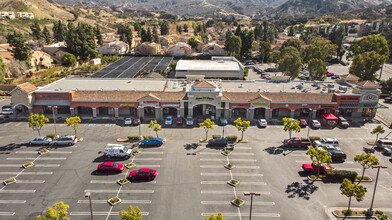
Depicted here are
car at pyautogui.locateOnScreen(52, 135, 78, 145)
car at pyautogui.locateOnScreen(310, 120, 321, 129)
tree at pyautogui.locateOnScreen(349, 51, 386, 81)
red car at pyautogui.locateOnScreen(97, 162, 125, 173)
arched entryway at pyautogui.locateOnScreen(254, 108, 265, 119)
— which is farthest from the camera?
tree at pyautogui.locateOnScreen(349, 51, 386, 81)

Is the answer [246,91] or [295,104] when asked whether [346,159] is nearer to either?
[295,104]

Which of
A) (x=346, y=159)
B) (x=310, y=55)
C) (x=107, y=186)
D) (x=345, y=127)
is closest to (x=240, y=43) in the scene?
(x=310, y=55)

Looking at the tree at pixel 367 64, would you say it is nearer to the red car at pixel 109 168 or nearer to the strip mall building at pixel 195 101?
the strip mall building at pixel 195 101

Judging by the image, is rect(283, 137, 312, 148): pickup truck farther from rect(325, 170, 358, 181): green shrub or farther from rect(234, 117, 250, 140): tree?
rect(325, 170, 358, 181): green shrub

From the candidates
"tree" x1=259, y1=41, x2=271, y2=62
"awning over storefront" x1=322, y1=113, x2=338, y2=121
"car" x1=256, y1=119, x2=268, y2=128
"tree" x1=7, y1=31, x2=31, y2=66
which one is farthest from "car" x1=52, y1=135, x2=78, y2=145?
"tree" x1=259, y1=41, x2=271, y2=62

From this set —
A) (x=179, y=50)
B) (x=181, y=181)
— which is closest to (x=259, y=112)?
(x=181, y=181)

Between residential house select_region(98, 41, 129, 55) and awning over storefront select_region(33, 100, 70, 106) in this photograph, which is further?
residential house select_region(98, 41, 129, 55)

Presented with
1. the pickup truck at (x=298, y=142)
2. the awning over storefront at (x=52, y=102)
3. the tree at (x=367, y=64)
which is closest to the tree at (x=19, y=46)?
the awning over storefront at (x=52, y=102)

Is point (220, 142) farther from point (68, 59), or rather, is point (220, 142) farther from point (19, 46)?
point (19, 46)

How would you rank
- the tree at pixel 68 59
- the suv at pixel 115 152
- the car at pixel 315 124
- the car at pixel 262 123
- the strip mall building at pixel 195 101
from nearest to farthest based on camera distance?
1. the suv at pixel 115 152
2. the car at pixel 315 124
3. the car at pixel 262 123
4. the strip mall building at pixel 195 101
5. the tree at pixel 68 59
